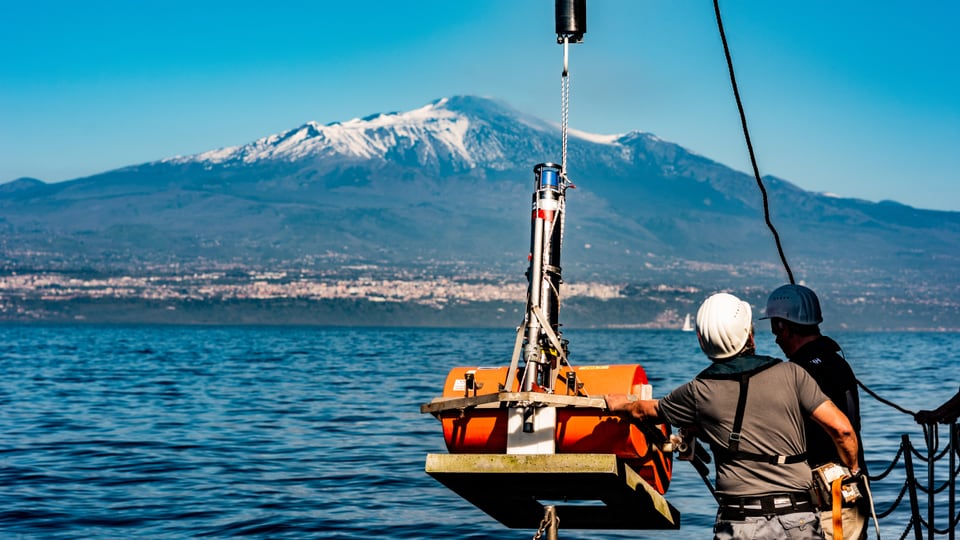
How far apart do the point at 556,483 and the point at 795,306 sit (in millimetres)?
1726

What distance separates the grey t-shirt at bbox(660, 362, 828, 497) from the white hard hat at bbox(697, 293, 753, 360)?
0.52 ft

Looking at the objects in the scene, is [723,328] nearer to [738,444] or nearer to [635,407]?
[738,444]

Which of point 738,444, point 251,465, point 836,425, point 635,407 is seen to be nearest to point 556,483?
point 635,407

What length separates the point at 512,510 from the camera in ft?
Answer: 30.4

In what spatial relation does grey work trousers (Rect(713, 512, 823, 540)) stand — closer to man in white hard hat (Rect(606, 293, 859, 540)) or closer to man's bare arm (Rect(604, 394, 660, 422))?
man in white hard hat (Rect(606, 293, 859, 540))

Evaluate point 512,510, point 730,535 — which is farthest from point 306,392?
point 730,535

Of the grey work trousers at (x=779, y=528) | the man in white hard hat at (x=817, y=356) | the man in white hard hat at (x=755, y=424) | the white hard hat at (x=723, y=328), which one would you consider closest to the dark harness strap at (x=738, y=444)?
the man in white hard hat at (x=755, y=424)

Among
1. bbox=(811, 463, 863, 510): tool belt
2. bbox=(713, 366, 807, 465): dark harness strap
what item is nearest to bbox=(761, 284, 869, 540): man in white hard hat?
bbox=(811, 463, 863, 510): tool belt

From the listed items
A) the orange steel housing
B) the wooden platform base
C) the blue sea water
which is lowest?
the blue sea water

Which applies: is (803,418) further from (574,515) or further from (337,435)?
(337,435)

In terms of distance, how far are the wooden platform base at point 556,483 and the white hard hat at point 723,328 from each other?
Result: 3.59 feet

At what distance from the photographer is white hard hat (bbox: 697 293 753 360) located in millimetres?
6469

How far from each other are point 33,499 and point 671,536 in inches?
351

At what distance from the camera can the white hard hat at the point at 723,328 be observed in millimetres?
6469
